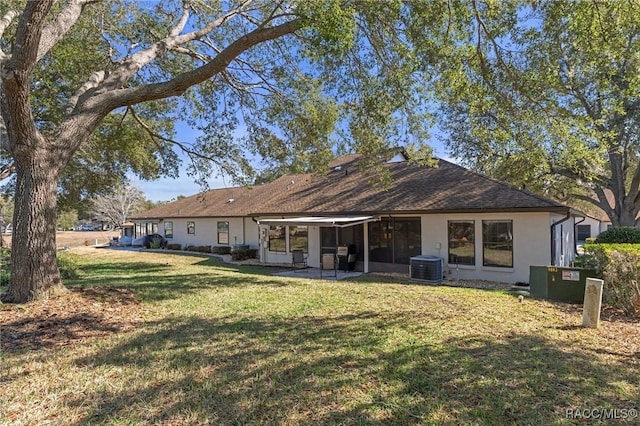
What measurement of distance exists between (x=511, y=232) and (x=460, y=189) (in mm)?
2697

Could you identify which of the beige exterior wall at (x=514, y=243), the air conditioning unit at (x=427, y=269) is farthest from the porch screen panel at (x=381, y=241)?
the air conditioning unit at (x=427, y=269)

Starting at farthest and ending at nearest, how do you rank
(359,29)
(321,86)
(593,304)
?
(321,86) → (359,29) → (593,304)

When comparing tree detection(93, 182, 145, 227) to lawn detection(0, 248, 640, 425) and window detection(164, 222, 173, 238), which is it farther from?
lawn detection(0, 248, 640, 425)

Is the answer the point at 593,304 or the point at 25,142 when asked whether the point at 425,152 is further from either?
the point at 25,142

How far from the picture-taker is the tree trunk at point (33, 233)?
6.71 meters

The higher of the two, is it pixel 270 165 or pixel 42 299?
pixel 270 165

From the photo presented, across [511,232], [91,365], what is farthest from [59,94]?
[511,232]

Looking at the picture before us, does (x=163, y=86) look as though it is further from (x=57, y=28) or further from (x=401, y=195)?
(x=401, y=195)

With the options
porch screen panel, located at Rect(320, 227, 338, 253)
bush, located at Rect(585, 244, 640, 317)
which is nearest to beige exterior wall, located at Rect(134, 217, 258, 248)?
porch screen panel, located at Rect(320, 227, 338, 253)

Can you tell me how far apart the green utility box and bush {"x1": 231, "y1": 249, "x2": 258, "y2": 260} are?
597 inches

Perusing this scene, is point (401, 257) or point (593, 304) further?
point (401, 257)

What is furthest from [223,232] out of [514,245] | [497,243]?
[514,245]

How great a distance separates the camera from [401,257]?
15.0m

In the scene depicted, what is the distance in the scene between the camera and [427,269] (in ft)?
41.9
